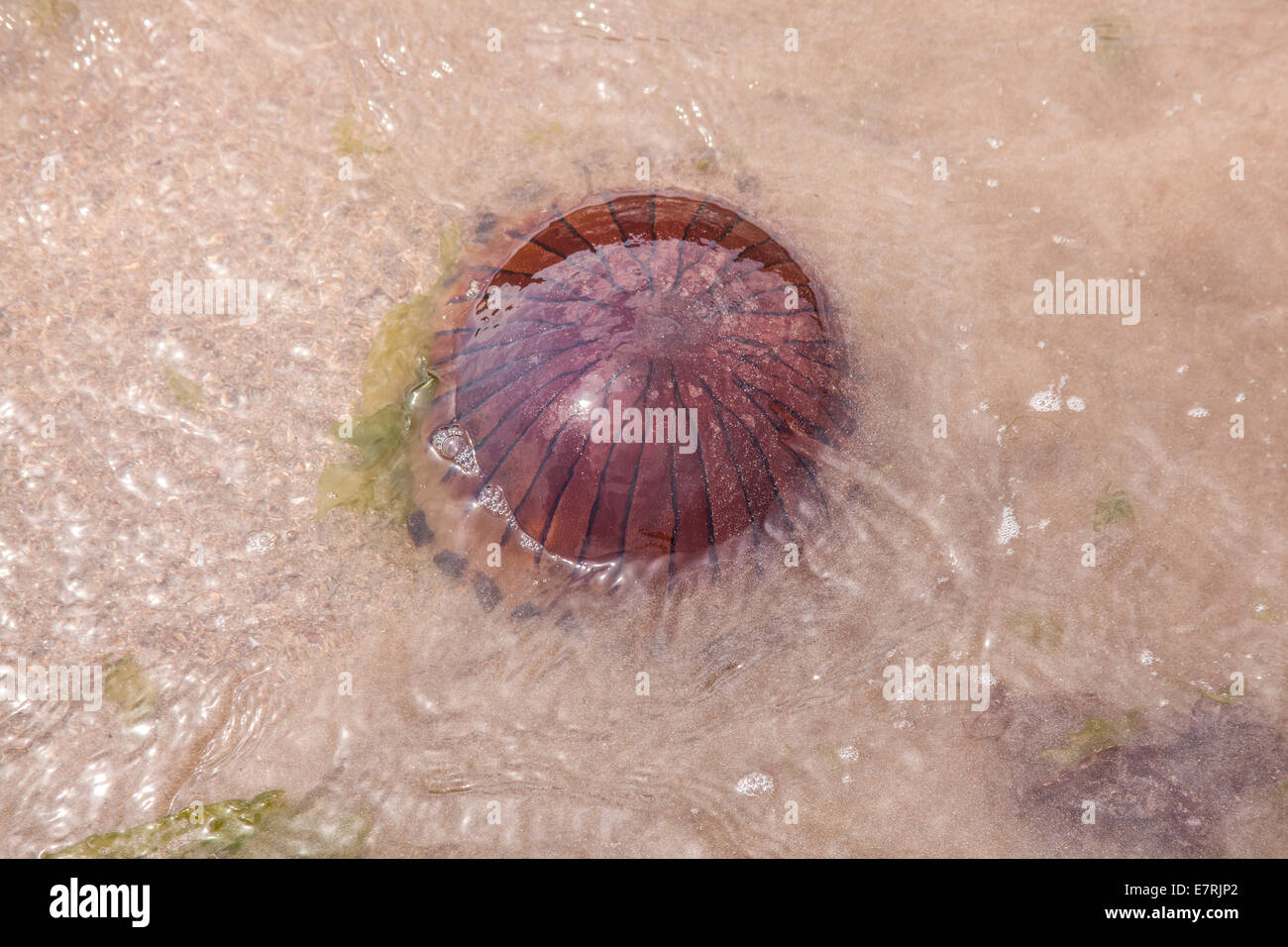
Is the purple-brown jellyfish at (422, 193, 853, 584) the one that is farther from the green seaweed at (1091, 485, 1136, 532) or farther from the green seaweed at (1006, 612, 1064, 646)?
the green seaweed at (1091, 485, 1136, 532)

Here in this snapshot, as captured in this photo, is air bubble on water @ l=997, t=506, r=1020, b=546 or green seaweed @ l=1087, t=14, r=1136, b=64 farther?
green seaweed @ l=1087, t=14, r=1136, b=64

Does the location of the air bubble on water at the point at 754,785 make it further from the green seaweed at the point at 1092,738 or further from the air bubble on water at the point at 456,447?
the air bubble on water at the point at 456,447

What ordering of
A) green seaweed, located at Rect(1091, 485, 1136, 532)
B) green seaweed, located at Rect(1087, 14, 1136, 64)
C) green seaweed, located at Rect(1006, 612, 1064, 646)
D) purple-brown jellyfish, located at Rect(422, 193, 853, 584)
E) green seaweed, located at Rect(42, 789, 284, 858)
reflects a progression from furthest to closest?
green seaweed, located at Rect(1087, 14, 1136, 64)
green seaweed, located at Rect(1091, 485, 1136, 532)
green seaweed, located at Rect(1006, 612, 1064, 646)
green seaweed, located at Rect(42, 789, 284, 858)
purple-brown jellyfish, located at Rect(422, 193, 853, 584)

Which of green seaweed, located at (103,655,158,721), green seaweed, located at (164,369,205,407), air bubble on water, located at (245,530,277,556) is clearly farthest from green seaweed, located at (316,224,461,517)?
green seaweed, located at (103,655,158,721)

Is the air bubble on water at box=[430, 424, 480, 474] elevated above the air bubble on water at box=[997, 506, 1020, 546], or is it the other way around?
the air bubble on water at box=[430, 424, 480, 474]

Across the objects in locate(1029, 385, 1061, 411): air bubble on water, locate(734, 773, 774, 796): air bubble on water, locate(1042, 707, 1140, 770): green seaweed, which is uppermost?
locate(1029, 385, 1061, 411): air bubble on water

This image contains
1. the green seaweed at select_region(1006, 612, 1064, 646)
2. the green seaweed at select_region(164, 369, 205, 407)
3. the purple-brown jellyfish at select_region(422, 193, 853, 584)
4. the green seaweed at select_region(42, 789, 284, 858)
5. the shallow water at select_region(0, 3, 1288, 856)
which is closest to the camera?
the purple-brown jellyfish at select_region(422, 193, 853, 584)

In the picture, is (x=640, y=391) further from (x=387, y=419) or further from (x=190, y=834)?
(x=190, y=834)
